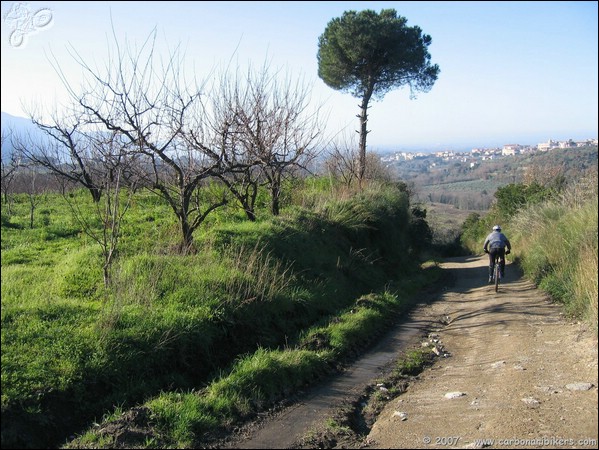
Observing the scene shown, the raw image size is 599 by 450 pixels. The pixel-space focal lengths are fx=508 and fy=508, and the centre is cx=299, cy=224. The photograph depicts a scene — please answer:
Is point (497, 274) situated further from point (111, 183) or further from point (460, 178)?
point (460, 178)

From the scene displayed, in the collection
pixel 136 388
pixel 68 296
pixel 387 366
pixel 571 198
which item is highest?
pixel 571 198

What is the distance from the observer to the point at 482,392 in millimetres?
5762

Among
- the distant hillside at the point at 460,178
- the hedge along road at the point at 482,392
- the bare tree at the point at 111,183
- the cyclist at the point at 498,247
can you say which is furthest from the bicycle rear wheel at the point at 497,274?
the distant hillside at the point at 460,178

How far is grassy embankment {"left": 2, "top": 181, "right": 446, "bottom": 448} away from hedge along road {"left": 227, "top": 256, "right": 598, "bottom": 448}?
1.71 ft

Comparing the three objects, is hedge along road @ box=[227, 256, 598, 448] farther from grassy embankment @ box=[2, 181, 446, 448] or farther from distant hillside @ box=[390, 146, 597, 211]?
distant hillside @ box=[390, 146, 597, 211]

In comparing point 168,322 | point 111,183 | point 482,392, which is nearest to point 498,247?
point 482,392

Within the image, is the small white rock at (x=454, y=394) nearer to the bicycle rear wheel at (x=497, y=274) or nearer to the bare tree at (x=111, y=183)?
the bare tree at (x=111, y=183)

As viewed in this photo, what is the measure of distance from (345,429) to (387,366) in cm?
238

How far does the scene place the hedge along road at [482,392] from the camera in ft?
14.9

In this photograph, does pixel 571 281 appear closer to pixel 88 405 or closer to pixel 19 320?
pixel 88 405

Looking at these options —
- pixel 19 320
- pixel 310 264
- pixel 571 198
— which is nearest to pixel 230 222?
pixel 310 264

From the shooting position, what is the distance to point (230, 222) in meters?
12.1

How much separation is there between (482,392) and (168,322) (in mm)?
3907

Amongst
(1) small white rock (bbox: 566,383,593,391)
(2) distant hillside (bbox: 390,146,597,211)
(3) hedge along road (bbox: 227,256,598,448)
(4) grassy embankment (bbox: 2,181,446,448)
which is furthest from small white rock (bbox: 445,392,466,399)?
(2) distant hillside (bbox: 390,146,597,211)
